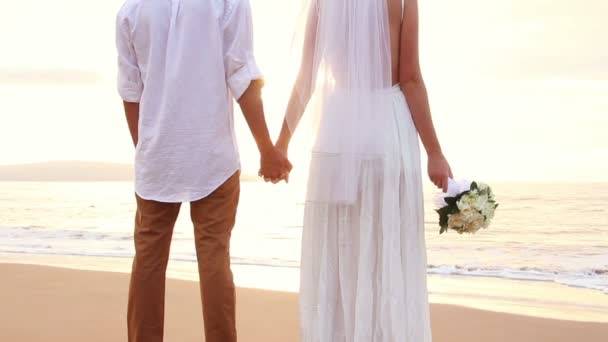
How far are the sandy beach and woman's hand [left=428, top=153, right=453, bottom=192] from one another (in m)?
2.21

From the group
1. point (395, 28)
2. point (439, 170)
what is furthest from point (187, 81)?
point (439, 170)

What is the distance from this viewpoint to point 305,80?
3.24 meters

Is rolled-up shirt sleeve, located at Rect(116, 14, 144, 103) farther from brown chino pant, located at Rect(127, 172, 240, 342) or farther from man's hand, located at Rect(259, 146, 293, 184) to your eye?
man's hand, located at Rect(259, 146, 293, 184)

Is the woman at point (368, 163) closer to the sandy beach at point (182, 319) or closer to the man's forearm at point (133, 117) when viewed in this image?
the man's forearm at point (133, 117)

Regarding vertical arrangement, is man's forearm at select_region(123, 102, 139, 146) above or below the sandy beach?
above

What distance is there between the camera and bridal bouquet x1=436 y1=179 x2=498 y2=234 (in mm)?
3191

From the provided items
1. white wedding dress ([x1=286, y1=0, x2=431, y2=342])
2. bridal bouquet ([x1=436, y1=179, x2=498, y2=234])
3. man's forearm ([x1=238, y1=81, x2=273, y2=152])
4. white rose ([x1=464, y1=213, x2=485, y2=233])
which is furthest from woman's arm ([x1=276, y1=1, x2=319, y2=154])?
white rose ([x1=464, y1=213, x2=485, y2=233])

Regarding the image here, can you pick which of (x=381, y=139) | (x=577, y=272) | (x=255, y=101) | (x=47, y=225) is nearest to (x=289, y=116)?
(x=255, y=101)

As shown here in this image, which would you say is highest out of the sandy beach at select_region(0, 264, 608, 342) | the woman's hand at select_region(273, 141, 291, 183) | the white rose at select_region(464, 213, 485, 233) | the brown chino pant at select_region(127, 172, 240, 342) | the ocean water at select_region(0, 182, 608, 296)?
the woman's hand at select_region(273, 141, 291, 183)

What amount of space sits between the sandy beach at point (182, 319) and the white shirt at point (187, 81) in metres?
2.03

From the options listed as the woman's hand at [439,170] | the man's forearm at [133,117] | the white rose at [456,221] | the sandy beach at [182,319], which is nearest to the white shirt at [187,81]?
the man's forearm at [133,117]

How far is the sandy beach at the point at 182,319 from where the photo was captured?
5.04 m

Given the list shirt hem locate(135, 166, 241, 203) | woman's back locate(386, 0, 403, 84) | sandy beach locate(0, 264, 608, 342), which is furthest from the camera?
sandy beach locate(0, 264, 608, 342)

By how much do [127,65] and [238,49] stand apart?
19.2 inches
